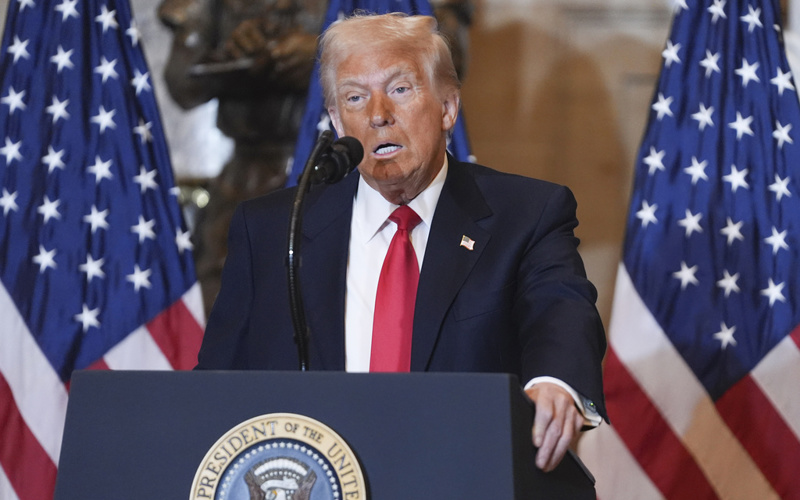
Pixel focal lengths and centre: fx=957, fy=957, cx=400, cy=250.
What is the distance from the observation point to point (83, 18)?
3.79m

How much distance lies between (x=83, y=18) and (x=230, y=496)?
3002 mm

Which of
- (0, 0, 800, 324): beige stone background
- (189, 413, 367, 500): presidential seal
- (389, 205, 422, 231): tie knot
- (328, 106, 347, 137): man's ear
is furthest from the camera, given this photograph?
(0, 0, 800, 324): beige stone background

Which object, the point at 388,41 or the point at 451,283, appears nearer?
the point at 451,283

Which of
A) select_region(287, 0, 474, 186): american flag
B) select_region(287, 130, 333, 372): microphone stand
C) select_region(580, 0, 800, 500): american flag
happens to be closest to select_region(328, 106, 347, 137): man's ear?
select_region(287, 130, 333, 372): microphone stand

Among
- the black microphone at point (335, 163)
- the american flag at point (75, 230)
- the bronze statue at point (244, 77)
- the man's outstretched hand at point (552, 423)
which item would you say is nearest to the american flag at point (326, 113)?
the bronze statue at point (244, 77)

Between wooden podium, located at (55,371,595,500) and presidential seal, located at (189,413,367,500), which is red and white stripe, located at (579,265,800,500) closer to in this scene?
wooden podium, located at (55,371,595,500)

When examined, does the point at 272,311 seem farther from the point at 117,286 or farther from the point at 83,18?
the point at 83,18

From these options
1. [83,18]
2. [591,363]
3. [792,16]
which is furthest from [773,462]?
[83,18]

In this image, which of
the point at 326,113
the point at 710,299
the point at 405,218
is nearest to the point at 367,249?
the point at 405,218

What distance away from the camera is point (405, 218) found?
2.14 m

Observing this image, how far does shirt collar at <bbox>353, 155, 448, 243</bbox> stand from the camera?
218 centimetres

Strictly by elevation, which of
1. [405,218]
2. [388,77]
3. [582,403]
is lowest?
[582,403]

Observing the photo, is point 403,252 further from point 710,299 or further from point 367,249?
point 710,299

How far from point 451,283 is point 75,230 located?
217 centimetres
